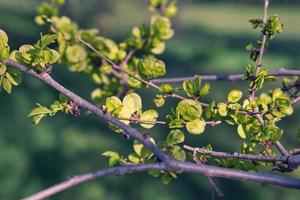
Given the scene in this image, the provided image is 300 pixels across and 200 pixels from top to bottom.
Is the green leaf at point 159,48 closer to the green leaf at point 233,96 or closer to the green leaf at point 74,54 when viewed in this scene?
the green leaf at point 74,54

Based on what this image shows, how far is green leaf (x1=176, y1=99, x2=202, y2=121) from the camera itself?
992 mm

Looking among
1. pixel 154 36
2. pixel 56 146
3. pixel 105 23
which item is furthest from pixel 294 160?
pixel 105 23

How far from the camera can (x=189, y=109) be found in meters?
1.00

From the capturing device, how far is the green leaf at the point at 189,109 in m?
0.99

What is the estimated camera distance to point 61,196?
3.32 m

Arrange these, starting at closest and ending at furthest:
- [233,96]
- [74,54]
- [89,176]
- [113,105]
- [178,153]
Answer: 1. [89,176]
2. [178,153]
3. [113,105]
4. [233,96]
5. [74,54]

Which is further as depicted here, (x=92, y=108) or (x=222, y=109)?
(x=222, y=109)

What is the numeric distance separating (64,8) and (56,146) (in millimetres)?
3653

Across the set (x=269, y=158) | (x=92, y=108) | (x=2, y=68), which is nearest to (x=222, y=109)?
(x=269, y=158)

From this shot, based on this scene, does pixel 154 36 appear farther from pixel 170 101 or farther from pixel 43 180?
pixel 170 101

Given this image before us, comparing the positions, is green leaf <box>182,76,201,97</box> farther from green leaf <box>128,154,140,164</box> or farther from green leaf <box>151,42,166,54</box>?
green leaf <box>151,42,166,54</box>

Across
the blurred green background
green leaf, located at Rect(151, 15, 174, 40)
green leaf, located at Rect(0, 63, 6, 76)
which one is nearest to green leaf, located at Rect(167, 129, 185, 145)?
green leaf, located at Rect(0, 63, 6, 76)

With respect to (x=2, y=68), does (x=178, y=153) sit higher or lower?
lower

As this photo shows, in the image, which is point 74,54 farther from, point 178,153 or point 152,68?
point 178,153
